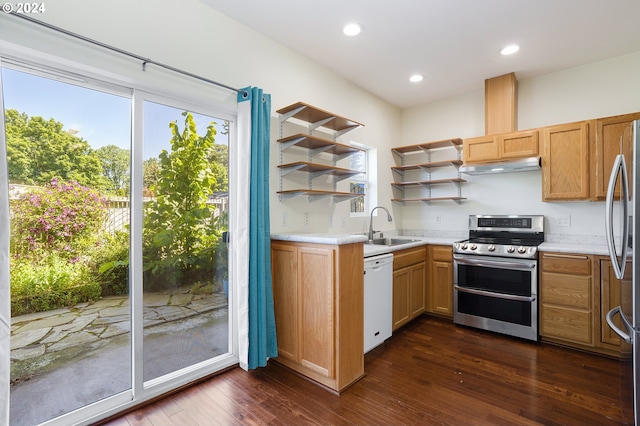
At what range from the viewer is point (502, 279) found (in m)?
3.18

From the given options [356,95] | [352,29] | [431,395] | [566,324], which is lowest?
[431,395]

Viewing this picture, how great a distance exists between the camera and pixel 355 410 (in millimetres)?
1983

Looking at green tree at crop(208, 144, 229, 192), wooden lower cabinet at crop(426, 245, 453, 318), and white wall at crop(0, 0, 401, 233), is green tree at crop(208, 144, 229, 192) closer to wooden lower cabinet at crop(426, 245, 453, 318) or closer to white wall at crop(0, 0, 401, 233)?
white wall at crop(0, 0, 401, 233)

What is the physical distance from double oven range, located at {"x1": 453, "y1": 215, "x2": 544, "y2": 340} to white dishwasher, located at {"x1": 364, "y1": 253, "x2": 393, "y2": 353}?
100 cm

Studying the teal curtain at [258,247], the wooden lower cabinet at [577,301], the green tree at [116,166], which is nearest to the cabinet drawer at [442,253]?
the wooden lower cabinet at [577,301]

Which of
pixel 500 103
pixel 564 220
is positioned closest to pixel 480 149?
pixel 500 103

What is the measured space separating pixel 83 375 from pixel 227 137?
1.90 m

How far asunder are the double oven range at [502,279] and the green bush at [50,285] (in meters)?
3.34

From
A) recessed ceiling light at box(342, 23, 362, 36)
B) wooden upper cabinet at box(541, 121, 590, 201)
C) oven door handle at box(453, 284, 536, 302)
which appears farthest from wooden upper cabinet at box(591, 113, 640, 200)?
recessed ceiling light at box(342, 23, 362, 36)

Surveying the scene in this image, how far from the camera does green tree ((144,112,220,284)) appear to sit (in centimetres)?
217

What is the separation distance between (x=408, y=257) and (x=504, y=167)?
1474mm

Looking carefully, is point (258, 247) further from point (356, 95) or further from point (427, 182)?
point (427, 182)

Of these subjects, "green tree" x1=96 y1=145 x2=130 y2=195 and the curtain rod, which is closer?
the curtain rod

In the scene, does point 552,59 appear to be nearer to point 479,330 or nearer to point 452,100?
point 452,100
